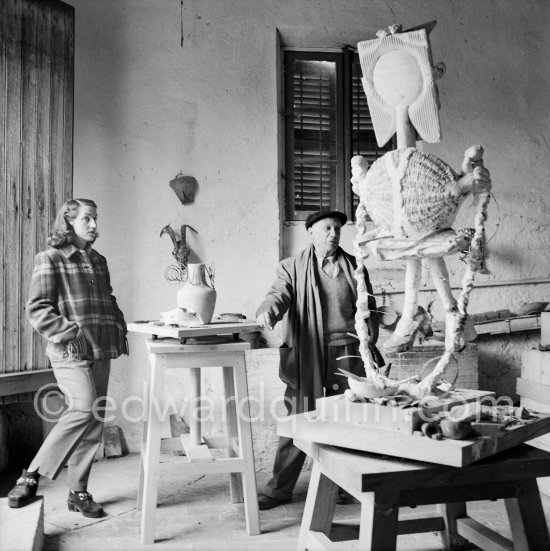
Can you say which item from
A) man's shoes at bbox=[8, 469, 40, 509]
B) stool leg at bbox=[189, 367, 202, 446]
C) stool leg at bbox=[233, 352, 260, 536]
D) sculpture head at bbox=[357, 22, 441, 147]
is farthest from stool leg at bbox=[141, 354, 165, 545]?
sculpture head at bbox=[357, 22, 441, 147]

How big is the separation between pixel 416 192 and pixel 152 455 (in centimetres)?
196

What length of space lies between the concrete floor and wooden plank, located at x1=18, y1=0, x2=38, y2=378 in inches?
38.1

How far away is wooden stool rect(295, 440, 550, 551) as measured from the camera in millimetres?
2156

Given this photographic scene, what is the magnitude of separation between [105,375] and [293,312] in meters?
1.21

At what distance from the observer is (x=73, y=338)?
12.4ft

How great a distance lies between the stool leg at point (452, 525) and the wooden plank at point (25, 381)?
261 cm

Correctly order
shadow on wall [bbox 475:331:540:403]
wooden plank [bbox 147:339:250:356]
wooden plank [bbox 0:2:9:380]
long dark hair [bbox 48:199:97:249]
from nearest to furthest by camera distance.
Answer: wooden plank [bbox 147:339:250:356], long dark hair [bbox 48:199:97:249], wooden plank [bbox 0:2:9:380], shadow on wall [bbox 475:331:540:403]

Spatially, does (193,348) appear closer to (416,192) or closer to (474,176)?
(416,192)

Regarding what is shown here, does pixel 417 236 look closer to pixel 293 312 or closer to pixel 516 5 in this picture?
pixel 293 312

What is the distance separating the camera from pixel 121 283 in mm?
5090

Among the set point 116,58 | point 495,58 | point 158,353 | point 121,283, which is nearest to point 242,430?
point 158,353

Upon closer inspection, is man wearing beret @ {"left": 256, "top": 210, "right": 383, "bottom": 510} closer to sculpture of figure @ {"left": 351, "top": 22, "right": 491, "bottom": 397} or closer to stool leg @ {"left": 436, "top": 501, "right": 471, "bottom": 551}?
stool leg @ {"left": 436, "top": 501, "right": 471, "bottom": 551}

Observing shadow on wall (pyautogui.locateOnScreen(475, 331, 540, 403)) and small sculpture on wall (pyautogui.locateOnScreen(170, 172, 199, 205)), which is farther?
shadow on wall (pyautogui.locateOnScreen(475, 331, 540, 403))

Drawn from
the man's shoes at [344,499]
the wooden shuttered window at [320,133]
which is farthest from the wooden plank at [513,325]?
the man's shoes at [344,499]
